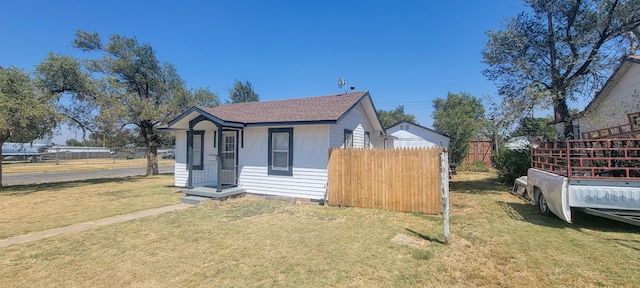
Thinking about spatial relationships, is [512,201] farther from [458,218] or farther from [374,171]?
[374,171]

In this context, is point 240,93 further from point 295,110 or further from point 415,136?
point 295,110

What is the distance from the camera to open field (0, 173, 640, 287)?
3.91 metres

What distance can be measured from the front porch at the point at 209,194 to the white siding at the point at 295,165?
2.02ft

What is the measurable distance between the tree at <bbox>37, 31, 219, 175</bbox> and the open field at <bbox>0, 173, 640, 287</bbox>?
1181 cm

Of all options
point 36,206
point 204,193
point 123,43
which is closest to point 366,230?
point 204,193

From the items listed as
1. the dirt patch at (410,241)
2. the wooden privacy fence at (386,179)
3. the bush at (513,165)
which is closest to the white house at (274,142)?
the wooden privacy fence at (386,179)

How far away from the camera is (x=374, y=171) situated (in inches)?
337

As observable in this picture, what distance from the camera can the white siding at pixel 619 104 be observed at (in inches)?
376

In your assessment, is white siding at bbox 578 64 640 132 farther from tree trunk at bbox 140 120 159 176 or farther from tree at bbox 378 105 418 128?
A: tree at bbox 378 105 418 128

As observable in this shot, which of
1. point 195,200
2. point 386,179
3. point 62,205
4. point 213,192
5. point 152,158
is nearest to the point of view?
point 386,179

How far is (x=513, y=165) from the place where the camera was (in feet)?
44.1

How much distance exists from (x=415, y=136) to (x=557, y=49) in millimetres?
13519

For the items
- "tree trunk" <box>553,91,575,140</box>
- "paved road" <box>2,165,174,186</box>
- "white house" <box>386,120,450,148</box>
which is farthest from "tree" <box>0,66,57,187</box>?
"white house" <box>386,120,450,148</box>

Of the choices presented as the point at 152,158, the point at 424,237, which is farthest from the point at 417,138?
the point at 152,158
